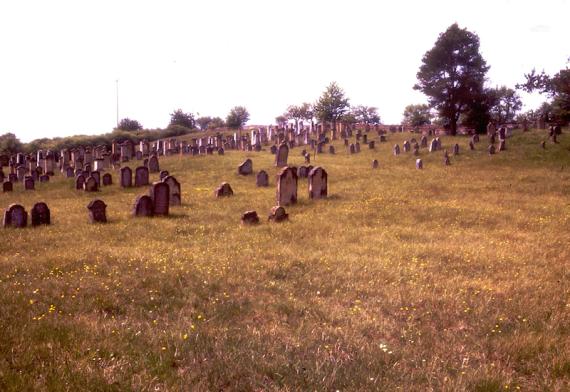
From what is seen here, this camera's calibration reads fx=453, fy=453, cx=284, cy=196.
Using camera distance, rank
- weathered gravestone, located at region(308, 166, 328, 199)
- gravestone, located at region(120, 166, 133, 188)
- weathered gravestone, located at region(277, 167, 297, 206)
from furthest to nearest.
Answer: gravestone, located at region(120, 166, 133, 188) → weathered gravestone, located at region(308, 166, 328, 199) → weathered gravestone, located at region(277, 167, 297, 206)

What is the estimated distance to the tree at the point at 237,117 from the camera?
75500 mm

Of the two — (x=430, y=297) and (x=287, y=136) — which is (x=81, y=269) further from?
(x=287, y=136)

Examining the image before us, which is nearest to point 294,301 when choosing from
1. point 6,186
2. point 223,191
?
point 223,191

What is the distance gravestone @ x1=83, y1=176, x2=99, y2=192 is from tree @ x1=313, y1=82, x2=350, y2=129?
4933 cm

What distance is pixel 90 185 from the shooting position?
2331 cm

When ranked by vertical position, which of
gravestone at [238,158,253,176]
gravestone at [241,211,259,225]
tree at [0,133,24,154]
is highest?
tree at [0,133,24,154]

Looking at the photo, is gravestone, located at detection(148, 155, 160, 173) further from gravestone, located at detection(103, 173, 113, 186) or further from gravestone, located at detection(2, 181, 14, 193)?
gravestone, located at detection(2, 181, 14, 193)

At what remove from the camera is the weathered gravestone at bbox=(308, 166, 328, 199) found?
704 inches

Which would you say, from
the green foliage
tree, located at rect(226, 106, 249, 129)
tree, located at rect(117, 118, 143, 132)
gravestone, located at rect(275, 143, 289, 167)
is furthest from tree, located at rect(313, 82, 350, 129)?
gravestone, located at rect(275, 143, 289, 167)

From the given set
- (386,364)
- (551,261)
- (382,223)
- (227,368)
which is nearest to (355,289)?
(386,364)

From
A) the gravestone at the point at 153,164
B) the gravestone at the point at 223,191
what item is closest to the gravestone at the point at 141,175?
the gravestone at the point at 153,164

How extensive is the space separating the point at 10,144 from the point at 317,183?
5816 centimetres

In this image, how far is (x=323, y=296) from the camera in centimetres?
731

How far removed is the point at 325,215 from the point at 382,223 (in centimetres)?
187
